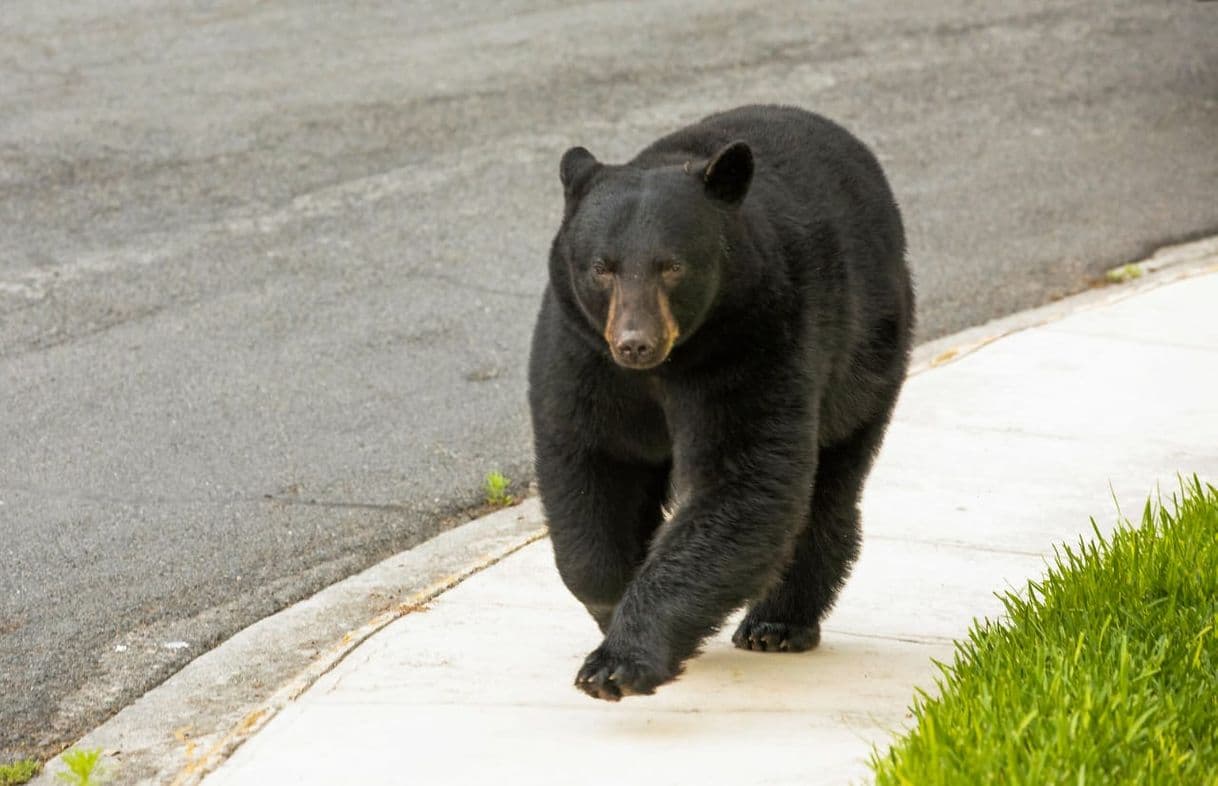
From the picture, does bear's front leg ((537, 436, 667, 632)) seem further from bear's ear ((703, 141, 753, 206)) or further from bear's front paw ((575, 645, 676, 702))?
bear's ear ((703, 141, 753, 206))

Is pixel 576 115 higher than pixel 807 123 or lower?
lower

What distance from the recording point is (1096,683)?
4.26m

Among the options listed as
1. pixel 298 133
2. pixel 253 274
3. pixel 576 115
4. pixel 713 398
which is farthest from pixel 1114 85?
pixel 713 398

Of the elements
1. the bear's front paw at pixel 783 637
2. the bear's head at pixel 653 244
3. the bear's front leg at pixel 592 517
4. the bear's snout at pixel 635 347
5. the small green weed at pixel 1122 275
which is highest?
the bear's head at pixel 653 244

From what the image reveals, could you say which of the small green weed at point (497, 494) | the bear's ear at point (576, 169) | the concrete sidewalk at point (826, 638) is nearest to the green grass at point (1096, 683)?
the concrete sidewalk at point (826, 638)

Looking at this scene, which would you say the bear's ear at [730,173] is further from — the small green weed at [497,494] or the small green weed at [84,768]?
the small green weed at [497,494]

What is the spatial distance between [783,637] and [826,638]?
20cm

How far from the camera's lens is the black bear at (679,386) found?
4.73 meters

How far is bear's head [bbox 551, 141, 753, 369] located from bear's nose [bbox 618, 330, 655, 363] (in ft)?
0.11

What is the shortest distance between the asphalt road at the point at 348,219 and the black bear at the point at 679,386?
1.41 metres

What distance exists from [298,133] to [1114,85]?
592 centimetres

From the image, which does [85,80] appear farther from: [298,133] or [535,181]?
[535,181]

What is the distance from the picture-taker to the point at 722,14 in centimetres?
1508

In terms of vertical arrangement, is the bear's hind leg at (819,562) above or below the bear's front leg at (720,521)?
below
